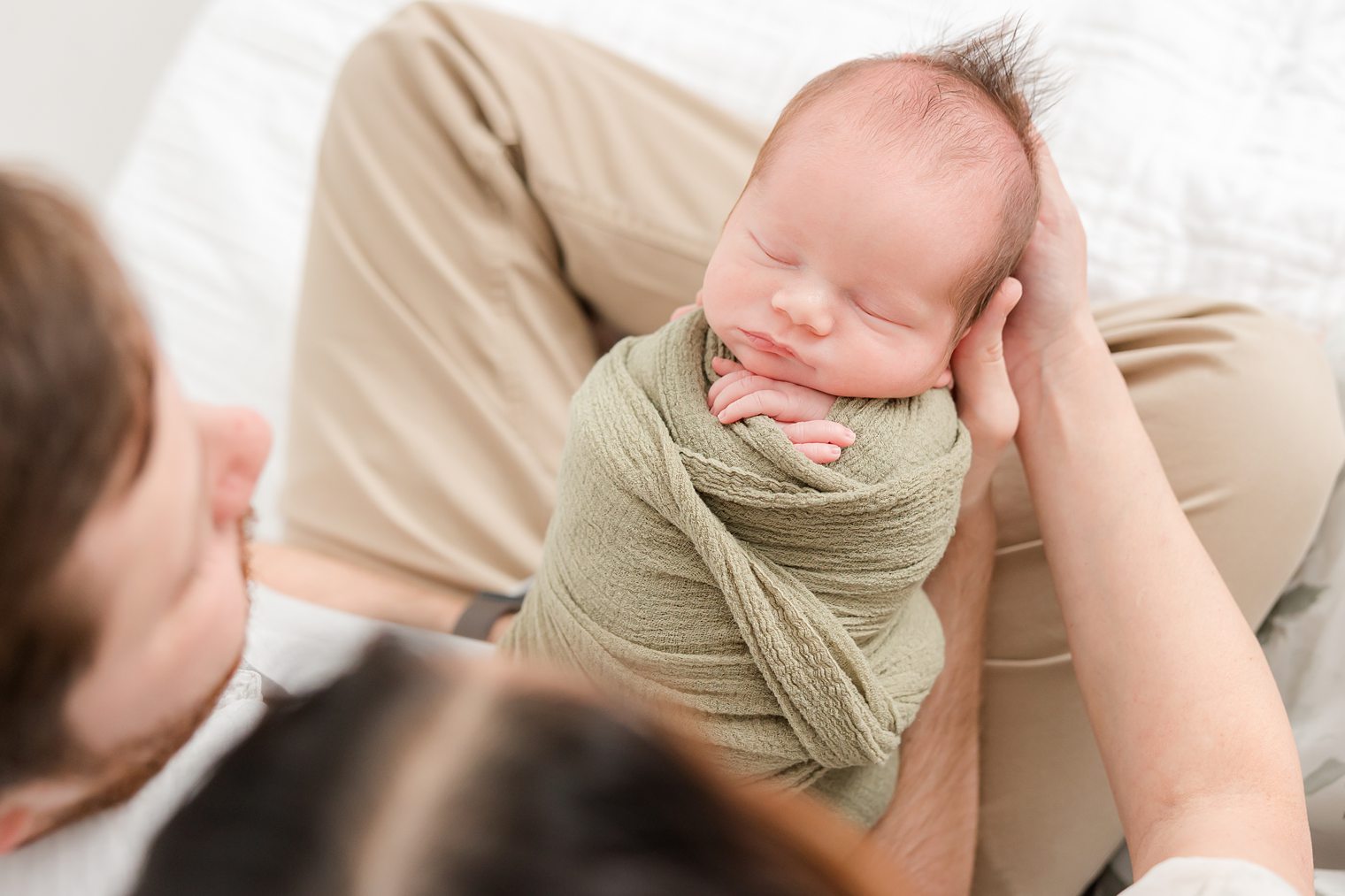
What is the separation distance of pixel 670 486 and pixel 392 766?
35 cm

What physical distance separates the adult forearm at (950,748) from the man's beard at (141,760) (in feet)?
1.78

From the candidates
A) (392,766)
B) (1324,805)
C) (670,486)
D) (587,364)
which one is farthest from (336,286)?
(1324,805)

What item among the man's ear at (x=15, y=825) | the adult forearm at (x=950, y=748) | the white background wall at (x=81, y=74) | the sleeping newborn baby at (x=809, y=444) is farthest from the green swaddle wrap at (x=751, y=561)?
the white background wall at (x=81, y=74)

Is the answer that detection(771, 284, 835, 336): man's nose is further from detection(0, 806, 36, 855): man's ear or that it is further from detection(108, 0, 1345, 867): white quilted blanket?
detection(0, 806, 36, 855): man's ear

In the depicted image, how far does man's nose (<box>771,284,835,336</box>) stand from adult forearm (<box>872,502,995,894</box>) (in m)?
0.26

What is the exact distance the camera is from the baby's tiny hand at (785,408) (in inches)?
28.6

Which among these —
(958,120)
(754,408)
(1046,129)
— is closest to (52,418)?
(754,408)

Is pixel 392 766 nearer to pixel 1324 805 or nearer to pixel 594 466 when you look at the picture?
pixel 594 466

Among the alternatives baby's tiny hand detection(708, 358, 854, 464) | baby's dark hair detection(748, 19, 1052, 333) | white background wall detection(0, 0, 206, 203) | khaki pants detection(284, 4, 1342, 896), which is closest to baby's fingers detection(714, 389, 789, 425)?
baby's tiny hand detection(708, 358, 854, 464)

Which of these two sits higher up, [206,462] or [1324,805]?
[206,462]

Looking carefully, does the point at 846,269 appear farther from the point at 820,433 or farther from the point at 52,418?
the point at 52,418

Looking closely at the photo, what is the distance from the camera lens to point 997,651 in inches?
36.5

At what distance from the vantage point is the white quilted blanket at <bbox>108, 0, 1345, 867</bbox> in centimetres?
113

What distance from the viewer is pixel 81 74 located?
1836mm
